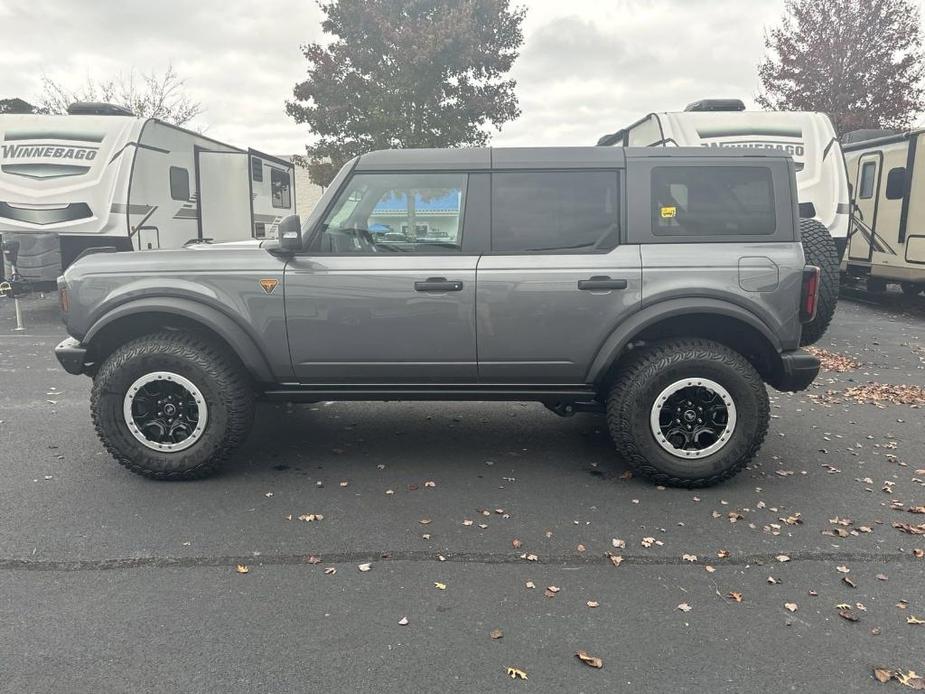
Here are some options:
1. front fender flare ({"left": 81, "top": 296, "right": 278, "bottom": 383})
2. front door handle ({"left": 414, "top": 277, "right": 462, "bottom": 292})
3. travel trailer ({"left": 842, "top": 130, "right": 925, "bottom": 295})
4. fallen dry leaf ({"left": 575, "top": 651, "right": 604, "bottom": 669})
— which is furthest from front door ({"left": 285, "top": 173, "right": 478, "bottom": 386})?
travel trailer ({"left": 842, "top": 130, "right": 925, "bottom": 295})

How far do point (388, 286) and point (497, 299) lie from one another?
25.1 inches

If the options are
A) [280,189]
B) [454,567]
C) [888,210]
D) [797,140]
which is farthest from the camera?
[280,189]

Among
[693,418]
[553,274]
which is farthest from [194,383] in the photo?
[693,418]

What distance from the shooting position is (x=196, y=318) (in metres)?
4.07

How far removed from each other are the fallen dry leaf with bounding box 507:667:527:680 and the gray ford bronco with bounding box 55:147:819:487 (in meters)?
1.92

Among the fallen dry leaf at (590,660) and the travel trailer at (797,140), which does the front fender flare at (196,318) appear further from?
the travel trailer at (797,140)

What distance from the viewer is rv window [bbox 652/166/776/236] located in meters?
4.06

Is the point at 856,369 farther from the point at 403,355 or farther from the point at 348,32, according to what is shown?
the point at 348,32

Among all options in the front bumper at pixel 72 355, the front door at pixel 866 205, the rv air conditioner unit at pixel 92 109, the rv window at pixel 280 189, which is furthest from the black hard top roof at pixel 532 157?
the rv window at pixel 280 189

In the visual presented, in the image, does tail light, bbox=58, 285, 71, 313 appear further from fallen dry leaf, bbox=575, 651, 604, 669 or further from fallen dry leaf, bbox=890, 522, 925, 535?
fallen dry leaf, bbox=890, 522, 925, 535

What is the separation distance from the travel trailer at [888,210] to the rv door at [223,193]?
33.3ft

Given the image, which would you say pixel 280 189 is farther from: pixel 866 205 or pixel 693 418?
pixel 693 418

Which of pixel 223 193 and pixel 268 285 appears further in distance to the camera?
pixel 223 193

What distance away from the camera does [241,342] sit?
13.5ft
